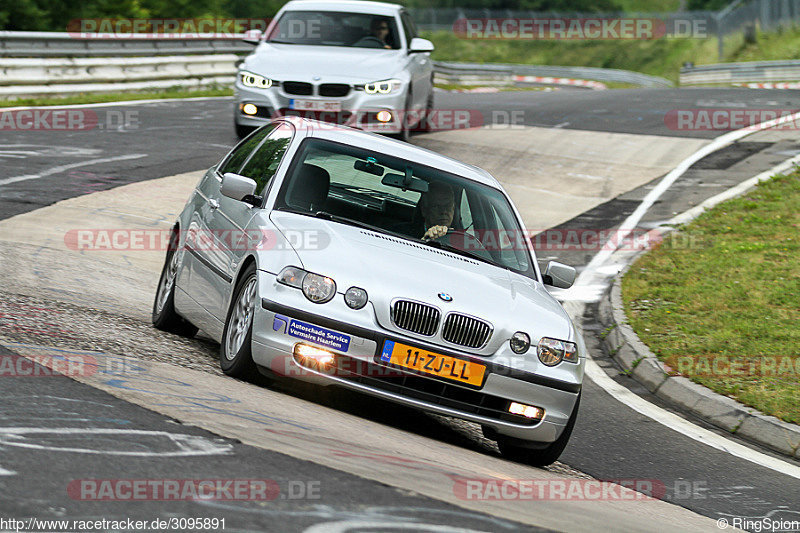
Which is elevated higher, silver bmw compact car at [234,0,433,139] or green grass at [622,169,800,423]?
silver bmw compact car at [234,0,433,139]

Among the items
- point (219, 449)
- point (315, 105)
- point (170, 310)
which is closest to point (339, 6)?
point (315, 105)

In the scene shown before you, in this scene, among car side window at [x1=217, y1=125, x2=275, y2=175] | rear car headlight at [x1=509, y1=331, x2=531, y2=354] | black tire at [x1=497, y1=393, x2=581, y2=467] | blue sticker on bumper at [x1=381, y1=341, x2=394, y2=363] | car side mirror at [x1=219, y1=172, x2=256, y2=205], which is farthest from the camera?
car side window at [x1=217, y1=125, x2=275, y2=175]

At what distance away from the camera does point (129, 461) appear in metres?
4.30

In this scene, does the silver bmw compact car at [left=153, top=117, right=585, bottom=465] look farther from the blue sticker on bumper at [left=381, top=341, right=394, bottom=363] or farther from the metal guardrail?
the metal guardrail

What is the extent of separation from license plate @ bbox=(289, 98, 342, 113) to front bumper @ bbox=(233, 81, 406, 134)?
1.1 inches

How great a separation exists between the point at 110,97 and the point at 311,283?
17.1 metres

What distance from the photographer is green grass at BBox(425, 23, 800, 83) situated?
70.4 m

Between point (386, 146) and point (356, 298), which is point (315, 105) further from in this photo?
point (356, 298)

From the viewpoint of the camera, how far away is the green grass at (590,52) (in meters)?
70.4

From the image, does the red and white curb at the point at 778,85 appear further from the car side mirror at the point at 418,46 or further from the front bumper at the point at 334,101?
the front bumper at the point at 334,101

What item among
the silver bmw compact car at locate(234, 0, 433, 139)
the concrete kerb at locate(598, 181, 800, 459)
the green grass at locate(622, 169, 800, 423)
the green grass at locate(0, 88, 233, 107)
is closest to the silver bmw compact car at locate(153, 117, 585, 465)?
the concrete kerb at locate(598, 181, 800, 459)

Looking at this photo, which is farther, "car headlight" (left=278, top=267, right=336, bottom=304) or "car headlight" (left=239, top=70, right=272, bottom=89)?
"car headlight" (left=239, top=70, right=272, bottom=89)

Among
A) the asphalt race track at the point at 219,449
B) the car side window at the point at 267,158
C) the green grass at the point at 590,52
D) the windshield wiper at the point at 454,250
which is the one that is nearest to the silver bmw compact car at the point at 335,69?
the asphalt race track at the point at 219,449

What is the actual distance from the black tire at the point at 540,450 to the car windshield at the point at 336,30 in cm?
1080
